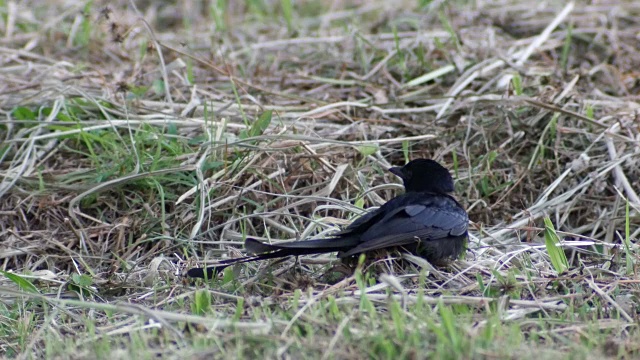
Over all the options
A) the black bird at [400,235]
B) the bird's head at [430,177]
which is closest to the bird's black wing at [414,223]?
the black bird at [400,235]

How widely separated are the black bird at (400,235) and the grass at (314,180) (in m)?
0.11

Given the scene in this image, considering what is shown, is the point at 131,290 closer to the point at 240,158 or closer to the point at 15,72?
the point at 240,158

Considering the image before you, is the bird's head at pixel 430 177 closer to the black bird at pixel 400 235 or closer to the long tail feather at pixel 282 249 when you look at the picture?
the black bird at pixel 400 235

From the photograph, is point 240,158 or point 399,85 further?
point 399,85

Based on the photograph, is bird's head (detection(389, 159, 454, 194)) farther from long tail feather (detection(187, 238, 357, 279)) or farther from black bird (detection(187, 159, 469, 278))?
long tail feather (detection(187, 238, 357, 279))

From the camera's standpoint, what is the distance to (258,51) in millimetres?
7289

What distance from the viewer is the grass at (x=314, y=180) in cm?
349

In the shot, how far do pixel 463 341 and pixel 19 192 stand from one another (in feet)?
10.7

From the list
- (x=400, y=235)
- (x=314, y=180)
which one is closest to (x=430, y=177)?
(x=400, y=235)

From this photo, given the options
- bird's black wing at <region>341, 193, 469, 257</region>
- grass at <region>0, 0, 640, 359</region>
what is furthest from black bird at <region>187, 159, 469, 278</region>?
grass at <region>0, 0, 640, 359</region>

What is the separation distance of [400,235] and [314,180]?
1257mm

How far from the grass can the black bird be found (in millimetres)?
106

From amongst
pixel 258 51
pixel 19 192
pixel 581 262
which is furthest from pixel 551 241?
pixel 258 51

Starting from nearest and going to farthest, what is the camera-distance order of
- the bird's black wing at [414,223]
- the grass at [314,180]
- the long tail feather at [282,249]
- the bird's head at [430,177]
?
1. the grass at [314,180]
2. the long tail feather at [282,249]
3. the bird's black wing at [414,223]
4. the bird's head at [430,177]
